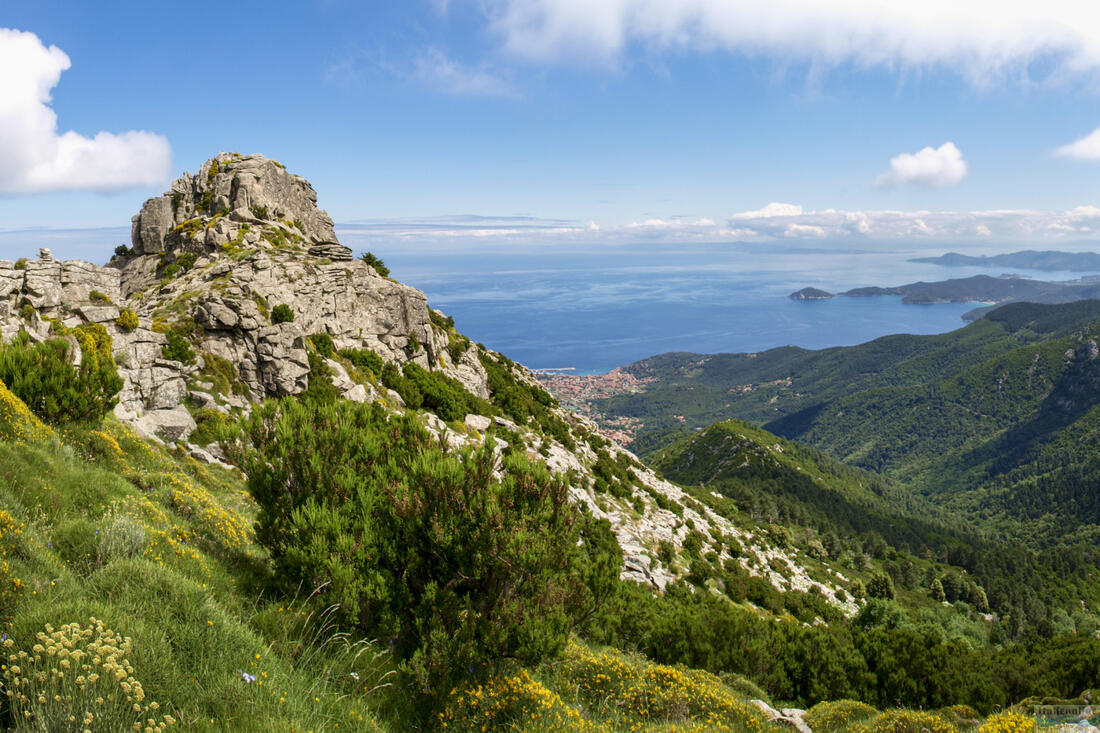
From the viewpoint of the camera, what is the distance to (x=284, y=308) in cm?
3052

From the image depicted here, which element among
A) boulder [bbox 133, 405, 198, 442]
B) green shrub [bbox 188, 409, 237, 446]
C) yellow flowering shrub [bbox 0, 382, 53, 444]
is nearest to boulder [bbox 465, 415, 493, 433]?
green shrub [bbox 188, 409, 237, 446]

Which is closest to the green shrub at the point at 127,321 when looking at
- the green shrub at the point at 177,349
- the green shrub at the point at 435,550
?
the green shrub at the point at 177,349

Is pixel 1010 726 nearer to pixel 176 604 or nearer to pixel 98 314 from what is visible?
pixel 176 604

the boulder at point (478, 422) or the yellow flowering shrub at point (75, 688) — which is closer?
the yellow flowering shrub at point (75, 688)

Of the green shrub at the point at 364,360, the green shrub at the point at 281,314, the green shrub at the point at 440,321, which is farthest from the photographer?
the green shrub at the point at 440,321

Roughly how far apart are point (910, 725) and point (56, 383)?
813 inches

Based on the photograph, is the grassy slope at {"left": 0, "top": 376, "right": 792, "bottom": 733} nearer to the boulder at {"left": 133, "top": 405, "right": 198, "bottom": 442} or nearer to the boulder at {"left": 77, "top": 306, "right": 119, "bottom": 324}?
the boulder at {"left": 133, "top": 405, "right": 198, "bottom": 442}

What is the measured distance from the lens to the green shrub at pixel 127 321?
76.3ft

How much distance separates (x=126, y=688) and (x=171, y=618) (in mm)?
1825

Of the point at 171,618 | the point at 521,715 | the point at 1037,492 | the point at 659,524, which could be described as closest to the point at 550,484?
the point at 521,715

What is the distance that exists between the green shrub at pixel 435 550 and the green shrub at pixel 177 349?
19.0 metres

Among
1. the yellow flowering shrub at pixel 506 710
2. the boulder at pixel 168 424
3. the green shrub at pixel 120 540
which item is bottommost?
the yellow flowering shrub at pixel 506 710

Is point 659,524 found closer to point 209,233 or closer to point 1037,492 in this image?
point 209,233

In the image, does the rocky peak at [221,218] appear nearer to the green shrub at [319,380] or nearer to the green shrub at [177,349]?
the green shrub at [319,380]
